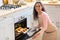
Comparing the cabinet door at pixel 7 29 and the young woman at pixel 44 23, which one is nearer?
the cabinet door at pixel 7 29

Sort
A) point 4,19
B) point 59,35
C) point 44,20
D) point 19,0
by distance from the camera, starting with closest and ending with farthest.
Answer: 1. point 4,19
2. point 44,20
3. point 19,0
4. point 59,35

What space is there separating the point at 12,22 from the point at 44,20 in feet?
1.72

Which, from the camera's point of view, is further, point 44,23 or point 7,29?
point 44,23

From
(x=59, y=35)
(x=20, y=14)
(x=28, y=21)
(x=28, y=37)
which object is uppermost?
(x=20, y=14)

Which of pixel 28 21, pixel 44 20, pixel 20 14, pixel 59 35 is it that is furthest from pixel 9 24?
pixel 59 35

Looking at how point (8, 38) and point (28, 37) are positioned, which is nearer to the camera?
point (8, 38)

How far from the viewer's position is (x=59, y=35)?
363 cm

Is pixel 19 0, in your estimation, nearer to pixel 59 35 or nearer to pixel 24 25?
pixel 24 25

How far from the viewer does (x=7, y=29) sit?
7.73 feet

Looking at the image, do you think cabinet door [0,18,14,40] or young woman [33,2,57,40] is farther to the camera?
young woman [33,2,57,40]

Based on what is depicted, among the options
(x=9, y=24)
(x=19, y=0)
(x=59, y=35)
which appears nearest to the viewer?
(x=9, y=24)

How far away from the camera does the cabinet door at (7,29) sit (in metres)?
2.24

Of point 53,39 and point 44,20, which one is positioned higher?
point 44,20

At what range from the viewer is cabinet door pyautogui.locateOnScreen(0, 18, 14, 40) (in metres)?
2.24
